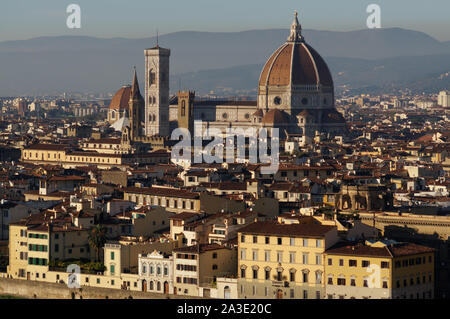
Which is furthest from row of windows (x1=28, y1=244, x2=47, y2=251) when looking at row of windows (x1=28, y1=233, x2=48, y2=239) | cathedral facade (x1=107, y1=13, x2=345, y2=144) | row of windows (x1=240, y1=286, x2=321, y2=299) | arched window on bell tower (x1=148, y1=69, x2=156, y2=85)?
arched window on bell tower (x1=148, y1=69, x2=156, y2=85)

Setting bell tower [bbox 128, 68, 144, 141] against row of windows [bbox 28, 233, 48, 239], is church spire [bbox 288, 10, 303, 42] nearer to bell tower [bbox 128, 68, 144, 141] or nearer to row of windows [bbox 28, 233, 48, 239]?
bell tower [bbox 128, 68, 144, 141]

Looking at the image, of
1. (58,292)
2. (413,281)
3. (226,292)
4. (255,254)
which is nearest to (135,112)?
(58,292)

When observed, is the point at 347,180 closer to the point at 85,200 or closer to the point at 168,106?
the point at 85,200

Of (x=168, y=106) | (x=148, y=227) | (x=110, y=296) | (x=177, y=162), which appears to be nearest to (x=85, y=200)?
(x=148, y=227)

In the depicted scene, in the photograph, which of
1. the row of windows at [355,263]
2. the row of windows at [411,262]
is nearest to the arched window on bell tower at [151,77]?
the row of windows at [411,262]

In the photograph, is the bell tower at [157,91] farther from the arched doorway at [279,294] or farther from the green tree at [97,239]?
the arched doorway at [279,294]

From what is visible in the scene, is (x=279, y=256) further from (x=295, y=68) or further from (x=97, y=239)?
(x=295, y=68)
